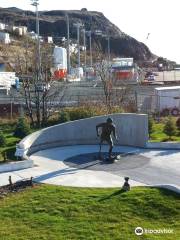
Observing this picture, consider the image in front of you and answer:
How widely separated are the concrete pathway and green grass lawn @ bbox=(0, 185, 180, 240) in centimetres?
110

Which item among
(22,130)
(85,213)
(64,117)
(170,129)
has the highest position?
(64,117)

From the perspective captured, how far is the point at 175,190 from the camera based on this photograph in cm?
1402

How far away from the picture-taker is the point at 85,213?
12.6 metres

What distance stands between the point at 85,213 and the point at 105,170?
4.57m

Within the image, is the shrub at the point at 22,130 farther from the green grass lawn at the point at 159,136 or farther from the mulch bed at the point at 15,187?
the mulch bed at the point at 15,187

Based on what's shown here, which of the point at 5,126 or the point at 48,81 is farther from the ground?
the point at 48,81

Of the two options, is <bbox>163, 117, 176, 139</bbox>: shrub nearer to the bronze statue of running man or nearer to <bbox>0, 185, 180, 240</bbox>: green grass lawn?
the bronze statue of running man

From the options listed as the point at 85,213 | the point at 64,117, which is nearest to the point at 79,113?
the point at 64,117

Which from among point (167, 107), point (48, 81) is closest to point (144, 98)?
point (167, 107)

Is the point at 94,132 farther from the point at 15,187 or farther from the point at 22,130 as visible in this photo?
the point at 15,187

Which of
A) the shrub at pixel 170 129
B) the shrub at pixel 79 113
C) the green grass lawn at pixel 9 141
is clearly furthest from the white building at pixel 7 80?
the shrub at pixel 170 129

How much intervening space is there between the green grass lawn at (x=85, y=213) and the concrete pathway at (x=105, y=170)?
43.3 inches

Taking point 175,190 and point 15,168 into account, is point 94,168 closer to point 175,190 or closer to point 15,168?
point 15,168

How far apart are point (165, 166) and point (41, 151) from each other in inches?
195
